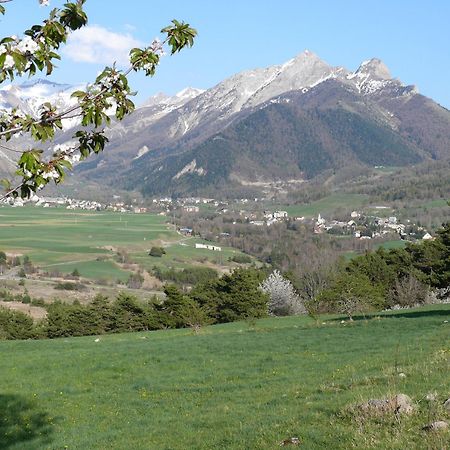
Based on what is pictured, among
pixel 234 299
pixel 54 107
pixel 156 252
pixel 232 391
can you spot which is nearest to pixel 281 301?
pixel 234 299

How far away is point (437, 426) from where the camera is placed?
8.79 meters

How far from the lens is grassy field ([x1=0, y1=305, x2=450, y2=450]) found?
34.1 feet

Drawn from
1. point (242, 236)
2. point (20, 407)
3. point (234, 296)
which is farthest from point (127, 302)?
point (242, 236)

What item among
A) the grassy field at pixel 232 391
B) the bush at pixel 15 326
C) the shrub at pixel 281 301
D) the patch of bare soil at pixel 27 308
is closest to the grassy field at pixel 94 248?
the patch of bare soil at pixel 27 308

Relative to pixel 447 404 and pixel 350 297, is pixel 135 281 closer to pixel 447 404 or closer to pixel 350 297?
pixel 350 297

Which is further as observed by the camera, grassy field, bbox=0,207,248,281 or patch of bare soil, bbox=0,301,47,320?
grassy field, bbox=0,207,248,281

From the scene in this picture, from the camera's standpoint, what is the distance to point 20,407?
1747cm

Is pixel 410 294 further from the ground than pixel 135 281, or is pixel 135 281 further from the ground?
pixel 410 294

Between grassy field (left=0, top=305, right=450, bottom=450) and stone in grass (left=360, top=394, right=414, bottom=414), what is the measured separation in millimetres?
215

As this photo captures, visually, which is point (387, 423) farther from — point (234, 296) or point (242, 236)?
point (242, 236)

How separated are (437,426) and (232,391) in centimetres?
926

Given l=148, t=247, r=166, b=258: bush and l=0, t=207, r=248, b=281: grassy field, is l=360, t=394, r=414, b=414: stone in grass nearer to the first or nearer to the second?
l=0, t=207, r=248, b=281: grassy field

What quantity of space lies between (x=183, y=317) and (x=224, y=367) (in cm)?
3447

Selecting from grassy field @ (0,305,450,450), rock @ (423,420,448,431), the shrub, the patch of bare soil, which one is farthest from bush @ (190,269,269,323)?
rock @ (423,420,448,431)
